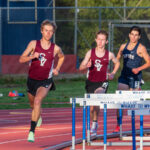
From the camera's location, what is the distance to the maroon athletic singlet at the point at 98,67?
12.3m

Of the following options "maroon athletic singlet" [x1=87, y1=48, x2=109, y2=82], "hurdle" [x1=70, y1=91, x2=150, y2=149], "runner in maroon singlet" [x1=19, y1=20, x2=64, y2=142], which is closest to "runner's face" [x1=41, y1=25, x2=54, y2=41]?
"runner in maroon singlet" [x1=19, y1=20, x2=64, y2=142]

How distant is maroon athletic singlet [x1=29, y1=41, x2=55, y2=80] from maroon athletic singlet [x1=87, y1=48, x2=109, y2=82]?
3.51 ft

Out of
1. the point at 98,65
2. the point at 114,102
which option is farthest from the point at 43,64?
the point at 114,102

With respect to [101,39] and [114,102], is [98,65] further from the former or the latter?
[114,102]

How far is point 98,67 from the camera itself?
12.4 metres

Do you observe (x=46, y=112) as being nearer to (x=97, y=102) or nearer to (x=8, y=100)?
(x=8, y=100)

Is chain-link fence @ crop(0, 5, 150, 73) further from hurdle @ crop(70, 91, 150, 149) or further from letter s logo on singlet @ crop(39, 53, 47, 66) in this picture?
hurdle @ crop(70, 91, 150, 149)

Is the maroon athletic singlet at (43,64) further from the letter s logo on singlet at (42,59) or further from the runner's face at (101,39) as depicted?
the runner's face at (101,39)

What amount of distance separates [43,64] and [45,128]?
3.17 m

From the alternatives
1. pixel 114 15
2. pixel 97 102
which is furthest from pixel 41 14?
pixel 97 102

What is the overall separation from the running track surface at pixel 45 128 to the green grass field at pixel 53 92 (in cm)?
135

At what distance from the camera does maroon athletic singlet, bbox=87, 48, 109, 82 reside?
1234cm

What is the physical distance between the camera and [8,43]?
29.5 meters

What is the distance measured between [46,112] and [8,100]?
3.23 meters
